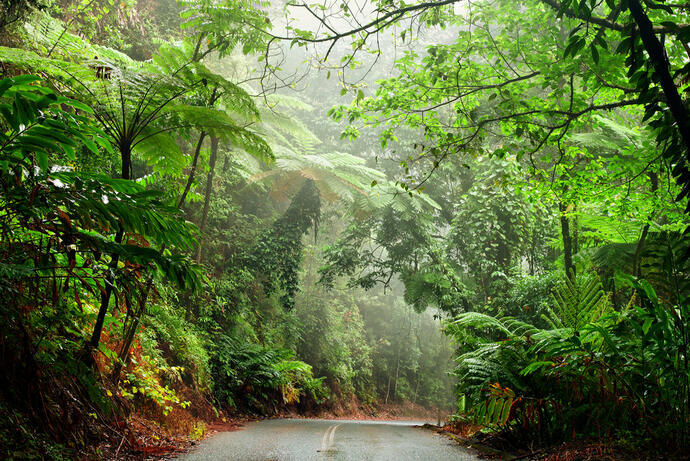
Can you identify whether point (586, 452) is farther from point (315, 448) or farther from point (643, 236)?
point (643, 236)

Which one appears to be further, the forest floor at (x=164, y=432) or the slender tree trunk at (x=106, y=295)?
the forest floor at (x=164, y=432)

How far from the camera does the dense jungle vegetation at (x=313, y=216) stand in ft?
8.70

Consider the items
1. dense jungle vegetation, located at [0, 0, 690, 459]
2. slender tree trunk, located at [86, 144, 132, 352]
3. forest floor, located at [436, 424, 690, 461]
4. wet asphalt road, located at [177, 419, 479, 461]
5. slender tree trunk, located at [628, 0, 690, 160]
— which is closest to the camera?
slender tree trunk, located at [628, 0, 690, 160]

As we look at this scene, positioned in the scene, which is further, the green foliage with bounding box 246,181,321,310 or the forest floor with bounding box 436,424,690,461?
the green foliage with bounding box 246,181,321,310

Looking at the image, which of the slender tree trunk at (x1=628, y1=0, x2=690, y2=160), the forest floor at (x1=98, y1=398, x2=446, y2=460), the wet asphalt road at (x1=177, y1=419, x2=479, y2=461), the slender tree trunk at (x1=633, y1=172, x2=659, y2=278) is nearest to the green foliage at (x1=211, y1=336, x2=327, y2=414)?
the forest floor at (x1=98, y1=398, x2=446, y2=460)

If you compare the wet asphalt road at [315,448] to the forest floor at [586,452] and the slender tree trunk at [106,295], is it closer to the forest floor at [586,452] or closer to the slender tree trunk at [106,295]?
the forest floor at [586,452]

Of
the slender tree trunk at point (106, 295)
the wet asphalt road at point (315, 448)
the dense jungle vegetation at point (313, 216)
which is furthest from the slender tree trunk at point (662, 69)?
the wet asphalt road at point (315, 448)

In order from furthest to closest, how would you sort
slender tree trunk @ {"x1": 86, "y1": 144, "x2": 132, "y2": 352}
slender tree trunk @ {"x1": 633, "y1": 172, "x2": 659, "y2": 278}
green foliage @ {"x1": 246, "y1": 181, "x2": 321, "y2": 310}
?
green foliage @ {"x1": 246, "y1": 181, "x2": 321, "y2": 310}, slender tree trunk @ {"x1": 633, "y1": 172, "x2": 659, "y2": 278}, slender tree trunk @ {"x1": 86, "y1": 144, "x2": 132, "y2": 352}

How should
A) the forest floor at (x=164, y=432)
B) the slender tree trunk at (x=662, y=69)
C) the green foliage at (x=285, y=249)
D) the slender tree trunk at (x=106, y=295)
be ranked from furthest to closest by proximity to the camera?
the green foliage at (x=285, y=249), the forest floor at (x=164, y=432), the slender tree trunk at (x=106, y=295), the slender tree trunk at (x=662, y=69)

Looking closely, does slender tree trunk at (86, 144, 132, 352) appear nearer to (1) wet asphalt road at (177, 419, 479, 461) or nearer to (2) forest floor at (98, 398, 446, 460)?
(2) forest floor at (98, 398, 446, 460)

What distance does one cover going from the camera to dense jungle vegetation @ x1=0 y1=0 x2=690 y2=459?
2.65 m

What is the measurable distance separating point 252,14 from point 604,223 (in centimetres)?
650

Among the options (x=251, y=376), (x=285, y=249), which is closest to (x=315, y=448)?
(x=251, y=376)

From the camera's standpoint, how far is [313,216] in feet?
45.4
